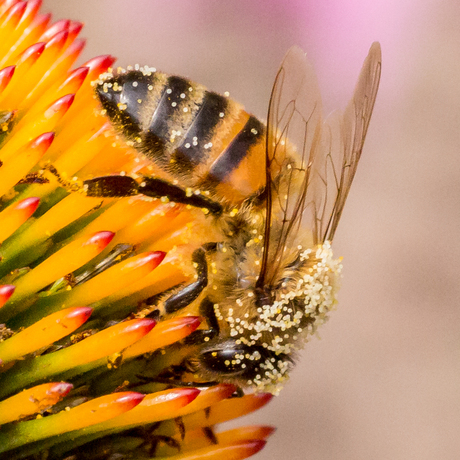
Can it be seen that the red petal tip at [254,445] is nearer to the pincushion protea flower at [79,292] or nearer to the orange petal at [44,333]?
the pincushion protea flower at [79,292]

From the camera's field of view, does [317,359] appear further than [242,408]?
Yes

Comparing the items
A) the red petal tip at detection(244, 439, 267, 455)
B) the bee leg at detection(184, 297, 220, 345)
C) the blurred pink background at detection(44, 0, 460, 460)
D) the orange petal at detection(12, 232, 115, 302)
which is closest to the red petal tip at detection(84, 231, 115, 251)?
the orange petal at detection(12, 232, 115, 302)

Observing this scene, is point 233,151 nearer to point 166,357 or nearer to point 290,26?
point 166,357

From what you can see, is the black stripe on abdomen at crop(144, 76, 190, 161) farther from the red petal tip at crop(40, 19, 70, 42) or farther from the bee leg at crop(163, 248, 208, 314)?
the red petal tip at crop(40, 19, 70, 42)

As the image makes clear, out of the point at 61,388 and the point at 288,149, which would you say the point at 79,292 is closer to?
the point at 61,388

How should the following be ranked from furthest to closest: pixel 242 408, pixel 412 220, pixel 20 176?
pixel 412 220 < pixel 242 408 < pixel 20 176

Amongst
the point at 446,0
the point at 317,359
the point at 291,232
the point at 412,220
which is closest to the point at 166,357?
the point at 291,232

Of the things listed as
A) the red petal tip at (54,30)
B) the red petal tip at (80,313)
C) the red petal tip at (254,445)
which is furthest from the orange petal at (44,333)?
the red petal tip at (54,30)

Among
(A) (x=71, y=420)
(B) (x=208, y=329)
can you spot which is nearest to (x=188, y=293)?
(B) (x=208, y=329)
